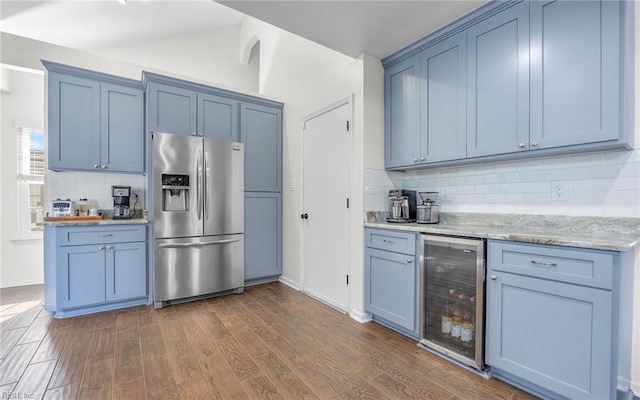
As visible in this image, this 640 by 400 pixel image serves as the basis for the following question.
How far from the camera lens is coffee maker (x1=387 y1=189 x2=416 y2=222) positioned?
2.77 meters

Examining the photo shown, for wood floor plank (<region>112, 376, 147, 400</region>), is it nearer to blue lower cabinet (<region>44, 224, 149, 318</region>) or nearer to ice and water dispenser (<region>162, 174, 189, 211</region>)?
blue lower cabinet (<region>44, 224, 149, 318</region>)

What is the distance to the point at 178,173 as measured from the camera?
3186mm

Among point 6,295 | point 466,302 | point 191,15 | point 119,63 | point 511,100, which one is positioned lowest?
point 6,295

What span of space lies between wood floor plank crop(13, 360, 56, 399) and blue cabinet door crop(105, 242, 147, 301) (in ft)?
3.43

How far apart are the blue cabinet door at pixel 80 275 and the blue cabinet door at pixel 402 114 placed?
10.2ft

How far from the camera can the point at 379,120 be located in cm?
291

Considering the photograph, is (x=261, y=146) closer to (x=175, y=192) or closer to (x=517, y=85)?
(x=175, y=192)

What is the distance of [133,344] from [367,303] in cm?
198

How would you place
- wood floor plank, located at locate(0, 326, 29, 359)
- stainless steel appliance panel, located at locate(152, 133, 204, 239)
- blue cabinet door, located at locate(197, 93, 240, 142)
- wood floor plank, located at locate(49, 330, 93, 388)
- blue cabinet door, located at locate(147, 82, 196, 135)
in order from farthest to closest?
1. blue cabinet door, located at locate(197, 93, 240, 142)
2. blue cabinet door, located at locate(147, 82, 196, 135)
3. stainless steel appliance panel, located at locate(152, 133, 204, 239)
4. wood floor plank, located at locate(0, 326, 29, 359)
5. wood floor plank, located at locate(49, 330, 93, 388)

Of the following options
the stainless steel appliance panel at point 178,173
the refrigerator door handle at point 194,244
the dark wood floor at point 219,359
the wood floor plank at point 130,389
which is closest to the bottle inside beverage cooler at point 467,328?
the dark wood floor at point 219,359

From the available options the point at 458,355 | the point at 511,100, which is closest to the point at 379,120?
the point at 511,100

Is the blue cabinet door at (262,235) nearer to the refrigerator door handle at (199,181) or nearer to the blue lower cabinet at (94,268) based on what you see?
the refrigerator door handle at (199,181)

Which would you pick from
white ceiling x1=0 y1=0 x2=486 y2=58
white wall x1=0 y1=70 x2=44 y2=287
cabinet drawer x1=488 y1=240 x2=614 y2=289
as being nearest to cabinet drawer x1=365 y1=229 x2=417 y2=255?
cabinet drawer x1=488 y1=240 x2=614 y2=289

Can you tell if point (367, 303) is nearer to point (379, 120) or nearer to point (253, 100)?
point (379, 120)
